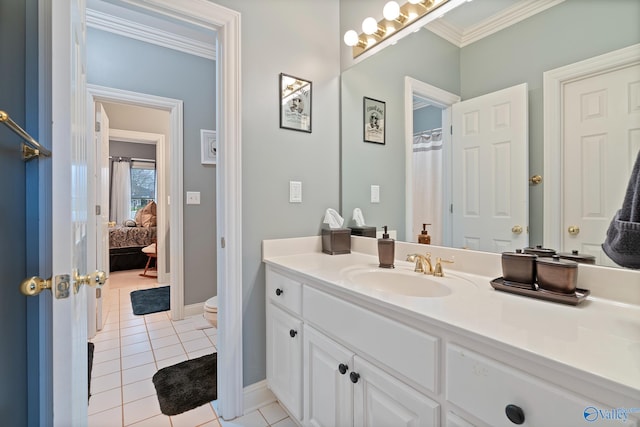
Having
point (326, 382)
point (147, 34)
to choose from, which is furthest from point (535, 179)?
point (147, 34)

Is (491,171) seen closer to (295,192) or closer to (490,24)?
(490,24)

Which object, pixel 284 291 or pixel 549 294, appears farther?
pixel 284 291

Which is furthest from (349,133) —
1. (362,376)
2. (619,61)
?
(362,376)

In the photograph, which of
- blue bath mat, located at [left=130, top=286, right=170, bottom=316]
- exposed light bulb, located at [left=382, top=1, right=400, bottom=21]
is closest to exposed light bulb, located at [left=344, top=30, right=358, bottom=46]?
exposed light bulb, located at [left=382, top=1, right=400, bottom=21]

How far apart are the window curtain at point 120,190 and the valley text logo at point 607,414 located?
26.4 feet

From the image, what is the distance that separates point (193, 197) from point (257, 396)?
6.50ft

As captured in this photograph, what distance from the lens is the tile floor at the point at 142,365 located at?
151 centimetres

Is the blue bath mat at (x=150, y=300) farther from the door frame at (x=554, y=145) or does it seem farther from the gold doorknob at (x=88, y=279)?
the door frame at (x=554, y=145)

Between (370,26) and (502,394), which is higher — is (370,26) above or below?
above

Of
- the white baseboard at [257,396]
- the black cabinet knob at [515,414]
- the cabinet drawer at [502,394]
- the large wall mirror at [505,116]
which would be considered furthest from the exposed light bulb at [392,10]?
the white baseboard at [257,396]

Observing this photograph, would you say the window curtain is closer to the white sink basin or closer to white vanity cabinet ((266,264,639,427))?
white vanity cabinet ((266,264,639,427))

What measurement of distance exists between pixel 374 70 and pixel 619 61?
1.15 meters

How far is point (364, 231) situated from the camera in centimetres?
184

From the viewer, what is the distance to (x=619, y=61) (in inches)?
35.3
